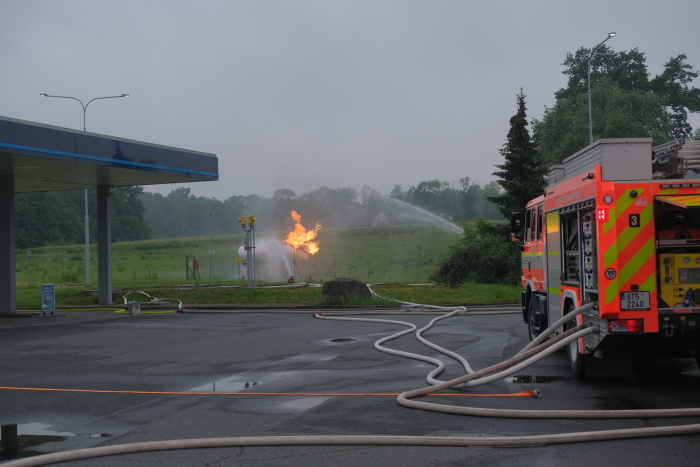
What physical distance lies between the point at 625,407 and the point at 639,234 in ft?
6.80

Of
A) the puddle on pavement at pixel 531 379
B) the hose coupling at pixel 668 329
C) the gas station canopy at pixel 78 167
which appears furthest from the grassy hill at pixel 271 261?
the hose coupling at pixel 668 329

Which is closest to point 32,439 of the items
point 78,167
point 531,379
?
point 531,379

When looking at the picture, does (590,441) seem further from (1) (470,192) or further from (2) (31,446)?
(1) (470,192)

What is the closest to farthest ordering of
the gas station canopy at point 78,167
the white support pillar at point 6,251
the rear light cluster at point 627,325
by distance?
the rear light cluster at point 627,325
the gas station canopy at point 78,167
the white support pillar at point 6,251

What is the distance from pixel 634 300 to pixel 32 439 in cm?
690

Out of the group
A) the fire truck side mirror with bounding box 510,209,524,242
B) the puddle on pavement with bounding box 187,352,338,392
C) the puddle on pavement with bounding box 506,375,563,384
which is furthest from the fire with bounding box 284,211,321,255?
the puddle on pavement with bounding box 506,375,563,384

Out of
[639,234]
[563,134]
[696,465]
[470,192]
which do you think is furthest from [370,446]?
[470,192]

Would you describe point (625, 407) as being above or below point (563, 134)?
below

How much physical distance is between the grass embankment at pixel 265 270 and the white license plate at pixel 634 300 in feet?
56.8

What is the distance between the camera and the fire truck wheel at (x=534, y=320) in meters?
13.2

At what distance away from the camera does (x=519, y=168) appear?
3878 cm

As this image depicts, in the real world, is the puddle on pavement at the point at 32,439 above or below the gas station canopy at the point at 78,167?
below

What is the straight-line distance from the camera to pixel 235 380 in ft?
35.6

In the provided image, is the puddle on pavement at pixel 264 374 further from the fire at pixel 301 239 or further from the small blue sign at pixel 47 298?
the fire at pixel 301 239
